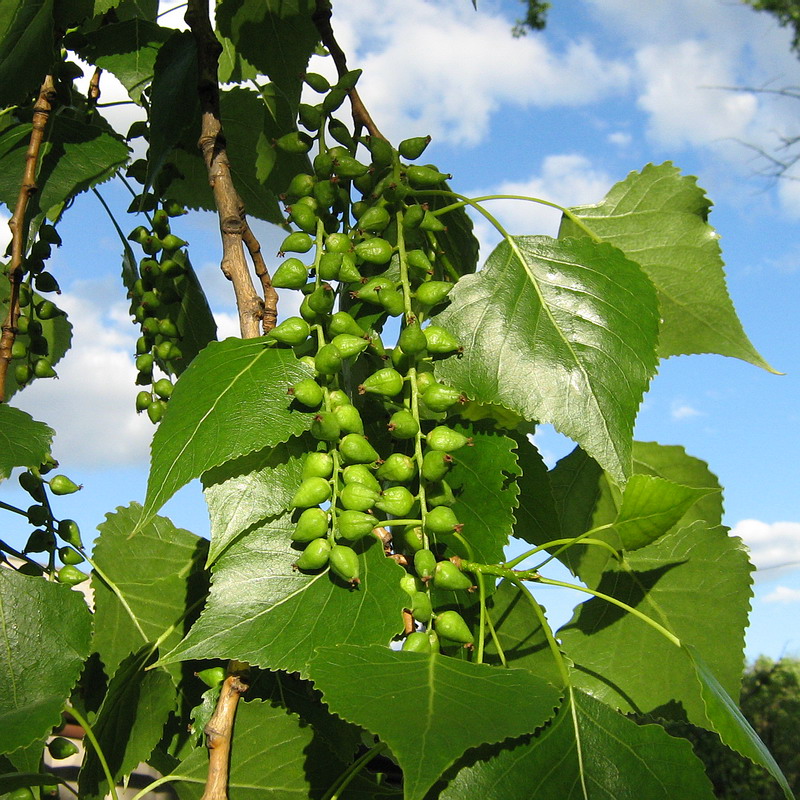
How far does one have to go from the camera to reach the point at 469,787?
487mm

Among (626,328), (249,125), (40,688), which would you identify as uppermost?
(249,125)

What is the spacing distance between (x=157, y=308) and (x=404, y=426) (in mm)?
498

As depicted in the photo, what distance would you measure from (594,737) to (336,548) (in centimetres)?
19

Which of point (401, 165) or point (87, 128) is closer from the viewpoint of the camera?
point (401, 165)

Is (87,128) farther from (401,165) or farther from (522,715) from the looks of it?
(522,715)

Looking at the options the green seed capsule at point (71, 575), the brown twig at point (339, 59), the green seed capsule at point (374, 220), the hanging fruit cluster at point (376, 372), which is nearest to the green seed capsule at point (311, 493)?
the hanging fruit cluster at point (376, 372)

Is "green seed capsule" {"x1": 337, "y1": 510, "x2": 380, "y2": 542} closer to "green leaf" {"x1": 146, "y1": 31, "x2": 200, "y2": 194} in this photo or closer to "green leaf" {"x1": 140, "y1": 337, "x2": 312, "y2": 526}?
"green leaf" {"x1": 140, "y1": 337, "x2": 312, "y2": 526}

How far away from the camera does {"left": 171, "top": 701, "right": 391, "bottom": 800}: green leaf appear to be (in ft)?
2.09

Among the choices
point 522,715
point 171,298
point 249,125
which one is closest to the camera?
point 522,715

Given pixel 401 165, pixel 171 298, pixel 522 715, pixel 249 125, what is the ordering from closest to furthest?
1. pixel 522 715
2. pixel 401 165
3. pixel 171 298
4. pixel 249 125

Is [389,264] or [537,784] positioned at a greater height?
[389,264]

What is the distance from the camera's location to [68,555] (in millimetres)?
896

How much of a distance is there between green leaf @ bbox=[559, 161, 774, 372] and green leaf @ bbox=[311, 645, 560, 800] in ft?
1.12

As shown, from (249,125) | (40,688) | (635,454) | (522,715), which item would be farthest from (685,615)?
(249,125)
